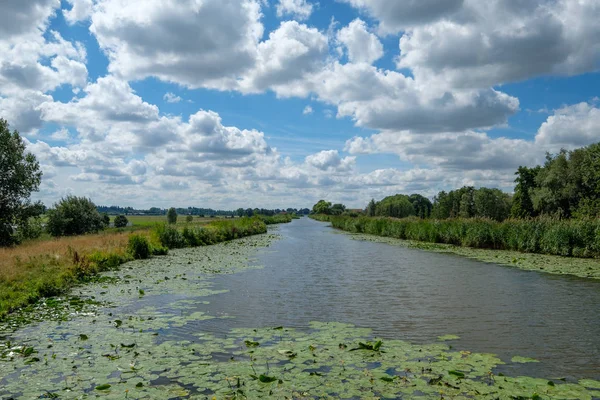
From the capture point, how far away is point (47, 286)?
15.6 meters

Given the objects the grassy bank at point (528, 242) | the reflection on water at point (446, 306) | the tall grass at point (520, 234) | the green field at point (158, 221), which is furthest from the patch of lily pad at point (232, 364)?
the green field at point (158, 221)

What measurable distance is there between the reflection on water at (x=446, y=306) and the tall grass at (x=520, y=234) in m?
7.93

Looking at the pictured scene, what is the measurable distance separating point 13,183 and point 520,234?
130 feet

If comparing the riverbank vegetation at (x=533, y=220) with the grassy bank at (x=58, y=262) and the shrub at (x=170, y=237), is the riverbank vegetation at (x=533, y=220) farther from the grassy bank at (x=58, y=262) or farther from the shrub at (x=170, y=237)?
the grassy bank at (x=58, y=262)

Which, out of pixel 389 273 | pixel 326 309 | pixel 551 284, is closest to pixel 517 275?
pixel 551 284

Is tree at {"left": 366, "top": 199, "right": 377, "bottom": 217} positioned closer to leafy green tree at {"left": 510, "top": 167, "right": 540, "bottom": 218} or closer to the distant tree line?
the distant tree line

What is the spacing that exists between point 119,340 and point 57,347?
1.28 meters

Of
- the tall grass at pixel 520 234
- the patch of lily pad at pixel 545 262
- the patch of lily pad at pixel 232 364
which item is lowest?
the patch of lily pad at pixel 232 364

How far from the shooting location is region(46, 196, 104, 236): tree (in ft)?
128

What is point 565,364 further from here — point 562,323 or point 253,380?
point 253,380

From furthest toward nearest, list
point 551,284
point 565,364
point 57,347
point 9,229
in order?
point 9,229 < point 551,284 < point 57,347 < point 565,364

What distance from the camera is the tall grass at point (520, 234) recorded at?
89.8 ft

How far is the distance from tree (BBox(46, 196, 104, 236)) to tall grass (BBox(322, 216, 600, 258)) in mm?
34783

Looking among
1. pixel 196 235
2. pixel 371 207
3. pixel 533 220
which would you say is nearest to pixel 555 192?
pixel 533 220
